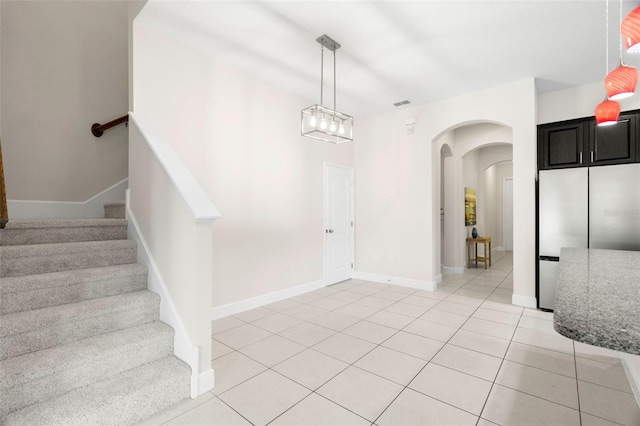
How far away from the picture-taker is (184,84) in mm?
3227

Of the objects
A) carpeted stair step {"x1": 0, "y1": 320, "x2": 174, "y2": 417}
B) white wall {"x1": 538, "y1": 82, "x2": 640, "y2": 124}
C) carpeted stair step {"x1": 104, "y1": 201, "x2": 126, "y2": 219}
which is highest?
white wall {"x1": 538, "y1": 82, "x2": 640, "y2": 124}

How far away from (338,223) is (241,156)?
89.1 inches

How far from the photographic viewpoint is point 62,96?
11.3 feet

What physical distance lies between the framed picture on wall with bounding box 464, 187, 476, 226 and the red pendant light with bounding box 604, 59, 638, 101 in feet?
17.4

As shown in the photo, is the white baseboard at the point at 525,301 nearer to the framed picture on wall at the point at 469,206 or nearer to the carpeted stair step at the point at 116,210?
the framed picture on wall at the point at 469,206

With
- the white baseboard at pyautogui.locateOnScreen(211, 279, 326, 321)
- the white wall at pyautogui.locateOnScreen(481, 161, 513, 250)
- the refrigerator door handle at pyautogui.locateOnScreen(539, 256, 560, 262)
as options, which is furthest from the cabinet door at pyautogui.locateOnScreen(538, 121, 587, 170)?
the white wall at pyautogui.locateOnScreen(481, 161, 513, 250)

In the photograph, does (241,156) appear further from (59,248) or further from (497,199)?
(497,199)

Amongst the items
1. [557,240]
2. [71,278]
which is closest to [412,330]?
[557,240]

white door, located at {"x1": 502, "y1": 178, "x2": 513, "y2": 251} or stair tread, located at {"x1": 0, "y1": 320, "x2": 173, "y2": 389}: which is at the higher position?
white door, located at {"x1": 502, "y1": 178, "x2": 513, "y2": 251}

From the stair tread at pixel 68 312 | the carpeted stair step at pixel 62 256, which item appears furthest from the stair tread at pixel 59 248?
the stair tread at pixel 68 312

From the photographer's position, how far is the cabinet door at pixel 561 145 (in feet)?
11.8

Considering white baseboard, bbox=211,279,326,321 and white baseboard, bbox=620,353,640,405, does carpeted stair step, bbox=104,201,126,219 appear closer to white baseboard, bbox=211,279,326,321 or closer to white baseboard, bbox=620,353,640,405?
white baseboard, bbox=211,279,326,321

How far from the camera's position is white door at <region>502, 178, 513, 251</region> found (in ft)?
30.8

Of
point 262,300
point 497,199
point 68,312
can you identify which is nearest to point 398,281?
point 262,300
